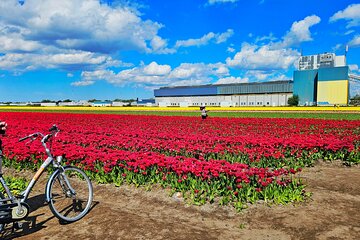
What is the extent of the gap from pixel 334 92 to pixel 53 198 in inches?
3816

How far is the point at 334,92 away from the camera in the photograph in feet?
290

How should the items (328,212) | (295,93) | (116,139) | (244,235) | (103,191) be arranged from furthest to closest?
(295,93), (116,139), (103,191), (328,212), (244,235)

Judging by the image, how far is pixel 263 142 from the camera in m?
11.2

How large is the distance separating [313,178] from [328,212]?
2.78 m

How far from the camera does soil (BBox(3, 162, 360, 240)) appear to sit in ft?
15.9

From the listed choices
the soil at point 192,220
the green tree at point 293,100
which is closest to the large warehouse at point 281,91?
the green tree at point 293,100

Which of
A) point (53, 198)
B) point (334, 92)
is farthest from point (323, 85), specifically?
point (53, 198)

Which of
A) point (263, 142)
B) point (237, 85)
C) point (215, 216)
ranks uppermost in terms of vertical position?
point (237, 85)

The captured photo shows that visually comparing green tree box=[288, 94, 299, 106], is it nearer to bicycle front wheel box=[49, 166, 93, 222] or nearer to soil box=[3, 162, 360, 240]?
soil box=[3, 162, 360, 240]

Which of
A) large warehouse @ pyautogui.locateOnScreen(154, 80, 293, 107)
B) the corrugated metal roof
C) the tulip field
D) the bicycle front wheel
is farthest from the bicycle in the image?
the corrugated metal roof

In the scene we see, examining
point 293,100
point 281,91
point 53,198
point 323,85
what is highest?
point 323,85

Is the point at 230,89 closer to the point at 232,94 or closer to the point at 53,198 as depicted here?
the point at 232,94

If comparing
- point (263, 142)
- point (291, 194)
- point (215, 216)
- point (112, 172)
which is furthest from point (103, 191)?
point (263, 142)

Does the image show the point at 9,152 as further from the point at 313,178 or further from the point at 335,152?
the point at 335,152
